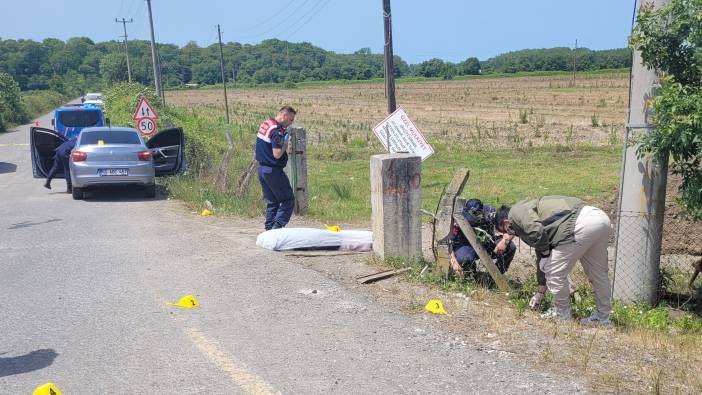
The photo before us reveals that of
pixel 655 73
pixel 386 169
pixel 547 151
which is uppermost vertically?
pixel 655 73

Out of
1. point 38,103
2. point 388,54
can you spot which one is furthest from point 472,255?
point 38,103

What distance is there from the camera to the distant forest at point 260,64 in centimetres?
11525

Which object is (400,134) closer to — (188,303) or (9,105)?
(188,303)

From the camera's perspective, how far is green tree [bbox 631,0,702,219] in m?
6.17

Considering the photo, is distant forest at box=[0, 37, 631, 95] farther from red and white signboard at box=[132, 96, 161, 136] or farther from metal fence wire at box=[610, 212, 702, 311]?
metal fence wire at box=[610, 212, 702, 311]

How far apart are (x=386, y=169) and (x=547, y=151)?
56.0 ft

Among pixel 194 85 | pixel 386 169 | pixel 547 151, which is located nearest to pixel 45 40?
pixel 194 85

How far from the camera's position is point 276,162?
8.98m

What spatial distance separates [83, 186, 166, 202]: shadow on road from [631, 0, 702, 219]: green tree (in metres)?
10.3

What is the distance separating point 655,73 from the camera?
694 cm

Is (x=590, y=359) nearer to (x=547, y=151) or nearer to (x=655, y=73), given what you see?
(x=655, y=73)

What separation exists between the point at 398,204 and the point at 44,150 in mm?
10738

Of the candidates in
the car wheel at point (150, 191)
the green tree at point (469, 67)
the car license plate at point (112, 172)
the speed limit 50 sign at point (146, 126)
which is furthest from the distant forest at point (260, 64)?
the car license plate at point (112, 172)

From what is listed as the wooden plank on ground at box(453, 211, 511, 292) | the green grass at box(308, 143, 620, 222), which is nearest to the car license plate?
the green grass at box(308, 143, 620, 222)
